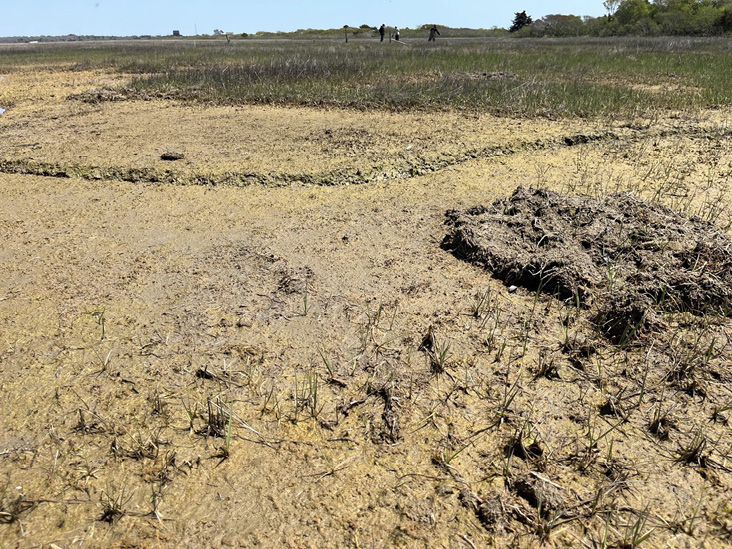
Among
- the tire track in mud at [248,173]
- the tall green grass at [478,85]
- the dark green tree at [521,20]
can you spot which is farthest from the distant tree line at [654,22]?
the tire track in mud at [248,173]

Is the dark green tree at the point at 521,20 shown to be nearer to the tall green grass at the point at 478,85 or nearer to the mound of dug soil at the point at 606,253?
the tall green grass at the point at 478,85

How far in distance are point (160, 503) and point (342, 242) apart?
2445 millimetres

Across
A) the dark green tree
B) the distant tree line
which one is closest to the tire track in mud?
the distant tree line

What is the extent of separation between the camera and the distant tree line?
34969 mm

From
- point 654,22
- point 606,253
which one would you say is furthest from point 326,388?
point 654,22

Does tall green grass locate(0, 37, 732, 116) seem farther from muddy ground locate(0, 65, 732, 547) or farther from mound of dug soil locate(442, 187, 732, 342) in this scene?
mound of dug soil locate(442, 187, 732, 342)

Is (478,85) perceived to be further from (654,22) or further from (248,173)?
(654,22)

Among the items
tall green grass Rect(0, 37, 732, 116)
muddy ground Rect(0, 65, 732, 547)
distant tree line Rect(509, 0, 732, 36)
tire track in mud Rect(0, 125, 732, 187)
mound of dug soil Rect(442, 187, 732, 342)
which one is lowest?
muddy ground Rect(0, 65, 732, 547)

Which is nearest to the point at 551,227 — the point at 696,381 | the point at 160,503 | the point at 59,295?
the point at 696,381

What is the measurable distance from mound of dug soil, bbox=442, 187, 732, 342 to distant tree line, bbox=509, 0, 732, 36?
3977cm

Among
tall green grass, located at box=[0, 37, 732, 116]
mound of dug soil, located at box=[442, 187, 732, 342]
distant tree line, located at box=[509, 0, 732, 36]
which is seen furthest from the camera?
distant tree line, located at box=[509, 0, 732, 36]

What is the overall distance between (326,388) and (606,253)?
224cm

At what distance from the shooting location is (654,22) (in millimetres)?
41812

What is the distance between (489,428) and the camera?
2.15 meters
